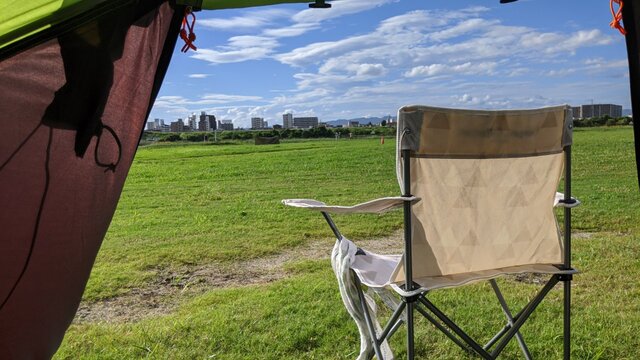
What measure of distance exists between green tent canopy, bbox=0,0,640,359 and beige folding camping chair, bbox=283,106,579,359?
31cm

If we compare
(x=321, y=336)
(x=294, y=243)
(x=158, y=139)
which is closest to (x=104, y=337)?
(x=321, y=336)

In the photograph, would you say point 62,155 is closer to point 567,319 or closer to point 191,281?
point 567,319

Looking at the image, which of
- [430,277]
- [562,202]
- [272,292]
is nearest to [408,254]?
[430,277]

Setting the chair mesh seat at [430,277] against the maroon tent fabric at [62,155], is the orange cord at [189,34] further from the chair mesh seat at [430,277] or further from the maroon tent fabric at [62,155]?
the chair mesh seat at [430,277]

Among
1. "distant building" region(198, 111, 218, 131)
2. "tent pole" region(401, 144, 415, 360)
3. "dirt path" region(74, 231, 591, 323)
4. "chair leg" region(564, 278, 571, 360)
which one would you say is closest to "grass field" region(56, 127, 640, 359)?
"dirt path" region(74, 231, 591, 323)

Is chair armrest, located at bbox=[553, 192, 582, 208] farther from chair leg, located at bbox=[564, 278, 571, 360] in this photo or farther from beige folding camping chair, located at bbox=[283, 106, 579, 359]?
chair leg, located at bbox=[564, 278, 571, 360]

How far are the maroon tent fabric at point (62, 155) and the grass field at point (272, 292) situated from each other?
31.7 inches

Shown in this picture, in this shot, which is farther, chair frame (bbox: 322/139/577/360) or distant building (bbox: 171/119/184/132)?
distant building (bbox: 171/119/184/132)

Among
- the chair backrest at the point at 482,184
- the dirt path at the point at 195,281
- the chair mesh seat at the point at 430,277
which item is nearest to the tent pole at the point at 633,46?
the chair backrest at the point at 482,184

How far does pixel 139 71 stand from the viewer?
177cm

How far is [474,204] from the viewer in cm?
182

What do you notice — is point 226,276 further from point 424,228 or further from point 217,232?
point 424,228

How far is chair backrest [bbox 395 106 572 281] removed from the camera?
169cm

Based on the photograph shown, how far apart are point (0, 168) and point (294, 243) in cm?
319
